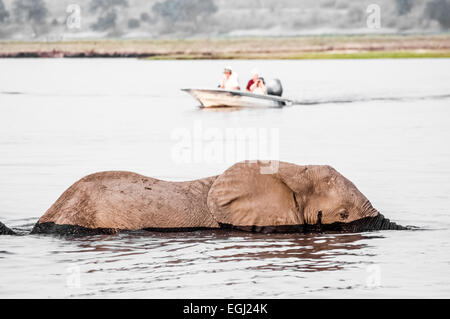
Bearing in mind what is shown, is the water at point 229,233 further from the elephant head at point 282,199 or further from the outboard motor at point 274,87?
the outboard motor at point 274,87

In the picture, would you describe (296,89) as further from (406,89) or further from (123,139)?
(123,139)

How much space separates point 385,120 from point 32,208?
2379cm

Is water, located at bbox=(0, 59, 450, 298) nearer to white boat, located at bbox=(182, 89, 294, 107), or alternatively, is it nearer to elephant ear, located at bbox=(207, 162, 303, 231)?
elephant ear, located at bbox=(207, 162, 303, 231)

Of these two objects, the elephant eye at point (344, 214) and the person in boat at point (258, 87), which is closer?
the elephant eye at point (344, 214)

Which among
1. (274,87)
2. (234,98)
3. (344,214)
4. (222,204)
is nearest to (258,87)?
(234,98)

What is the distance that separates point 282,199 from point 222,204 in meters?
0.70

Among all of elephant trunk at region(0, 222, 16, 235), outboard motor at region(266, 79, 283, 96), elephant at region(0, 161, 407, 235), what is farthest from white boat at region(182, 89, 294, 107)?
elephant at region(0, 161, 407, 235)

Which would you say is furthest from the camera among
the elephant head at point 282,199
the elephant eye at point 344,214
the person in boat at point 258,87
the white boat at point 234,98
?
the person in boat at point 258,87

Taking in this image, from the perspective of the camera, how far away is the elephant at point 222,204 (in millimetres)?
11719

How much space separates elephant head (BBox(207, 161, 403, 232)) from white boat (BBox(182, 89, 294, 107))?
25.2m

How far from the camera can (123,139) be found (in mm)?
28594

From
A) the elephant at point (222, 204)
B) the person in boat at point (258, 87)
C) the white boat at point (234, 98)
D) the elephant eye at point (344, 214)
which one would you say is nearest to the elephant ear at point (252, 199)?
the elephant at point (222, 204)

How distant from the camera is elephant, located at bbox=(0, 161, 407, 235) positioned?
38.4 feet

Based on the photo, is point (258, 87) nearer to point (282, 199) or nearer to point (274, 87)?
point (274, 87)
